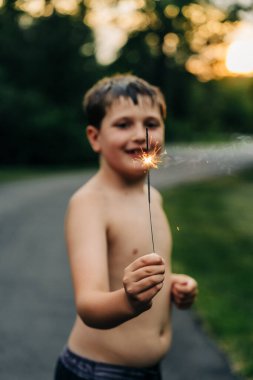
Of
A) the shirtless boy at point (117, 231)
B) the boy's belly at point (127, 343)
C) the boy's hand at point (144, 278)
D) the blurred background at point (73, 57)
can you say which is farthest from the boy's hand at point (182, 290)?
the blurred background at point (73, 57)

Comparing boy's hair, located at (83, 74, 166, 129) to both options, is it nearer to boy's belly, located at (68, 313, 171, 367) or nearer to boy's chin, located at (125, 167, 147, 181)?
boy's chin, located at (125, 167, 147, 181)

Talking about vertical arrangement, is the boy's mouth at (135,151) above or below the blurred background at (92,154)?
above

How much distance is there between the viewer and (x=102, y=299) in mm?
1606

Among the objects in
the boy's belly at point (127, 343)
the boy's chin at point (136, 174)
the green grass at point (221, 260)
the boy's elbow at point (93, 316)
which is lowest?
the green grass at point (221, 260)

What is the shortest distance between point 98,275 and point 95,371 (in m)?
0.40

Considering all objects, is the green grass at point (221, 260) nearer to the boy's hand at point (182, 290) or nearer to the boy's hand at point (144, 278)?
the boy's hand at point (144, 278)

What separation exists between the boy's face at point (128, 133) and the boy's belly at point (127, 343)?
515mm

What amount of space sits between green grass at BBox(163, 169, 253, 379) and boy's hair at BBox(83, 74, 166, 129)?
465mm

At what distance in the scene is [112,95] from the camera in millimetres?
1986

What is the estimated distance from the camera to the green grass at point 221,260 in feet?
15.0

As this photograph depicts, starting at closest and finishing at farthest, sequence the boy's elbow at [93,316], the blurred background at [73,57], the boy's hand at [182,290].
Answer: the boy's elbow at [93,316] < the boy's hand at [182,290] < the blurred background at [73,57]

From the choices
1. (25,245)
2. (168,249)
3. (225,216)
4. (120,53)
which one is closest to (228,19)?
(120,53)

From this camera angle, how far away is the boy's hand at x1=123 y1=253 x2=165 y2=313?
1.37m

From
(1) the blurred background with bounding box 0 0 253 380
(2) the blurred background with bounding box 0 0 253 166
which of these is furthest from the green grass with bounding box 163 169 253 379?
(2) the blurred background with bounding box 0 0 253 166
